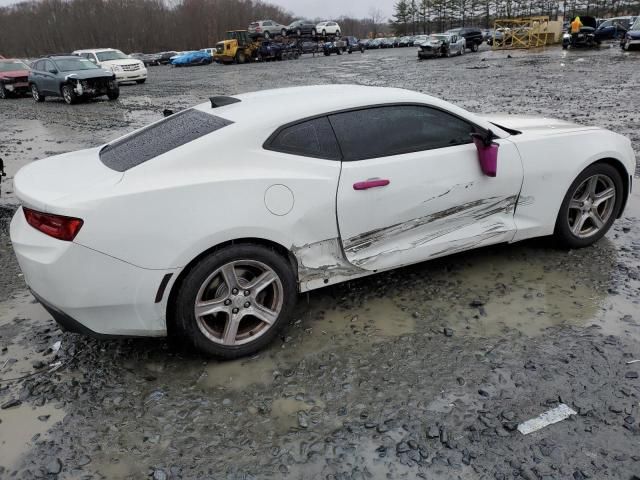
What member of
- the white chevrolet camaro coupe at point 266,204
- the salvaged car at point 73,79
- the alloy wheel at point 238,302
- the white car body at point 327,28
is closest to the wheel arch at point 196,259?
the white chevrolet camaro coupe at point 266,204

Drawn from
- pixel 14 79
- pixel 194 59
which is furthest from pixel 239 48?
pixel 14 79

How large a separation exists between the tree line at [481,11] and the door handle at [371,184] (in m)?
88.3

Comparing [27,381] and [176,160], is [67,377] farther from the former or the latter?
[176,160]

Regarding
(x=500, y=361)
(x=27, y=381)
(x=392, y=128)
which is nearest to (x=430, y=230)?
(x=392, y=128)

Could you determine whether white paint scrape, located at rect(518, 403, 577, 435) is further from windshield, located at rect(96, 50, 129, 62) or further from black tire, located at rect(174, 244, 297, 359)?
windshield, located at rect(96, 50, 129, 62)

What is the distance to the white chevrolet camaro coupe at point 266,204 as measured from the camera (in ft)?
9.12

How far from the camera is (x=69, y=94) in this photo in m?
17.6

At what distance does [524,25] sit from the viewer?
40.4m

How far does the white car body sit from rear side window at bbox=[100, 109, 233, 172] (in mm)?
48078

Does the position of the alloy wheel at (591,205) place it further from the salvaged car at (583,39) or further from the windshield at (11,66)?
the salvaged car at (583,39)

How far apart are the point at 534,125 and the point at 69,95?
17.3 m

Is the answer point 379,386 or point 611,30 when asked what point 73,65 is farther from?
point 611,30

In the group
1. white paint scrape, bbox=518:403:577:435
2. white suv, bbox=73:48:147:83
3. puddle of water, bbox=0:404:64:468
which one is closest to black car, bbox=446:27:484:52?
white suv, bbox=73:48:147:83

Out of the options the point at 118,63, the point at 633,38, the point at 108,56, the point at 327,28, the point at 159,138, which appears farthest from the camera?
the point at 327,28
